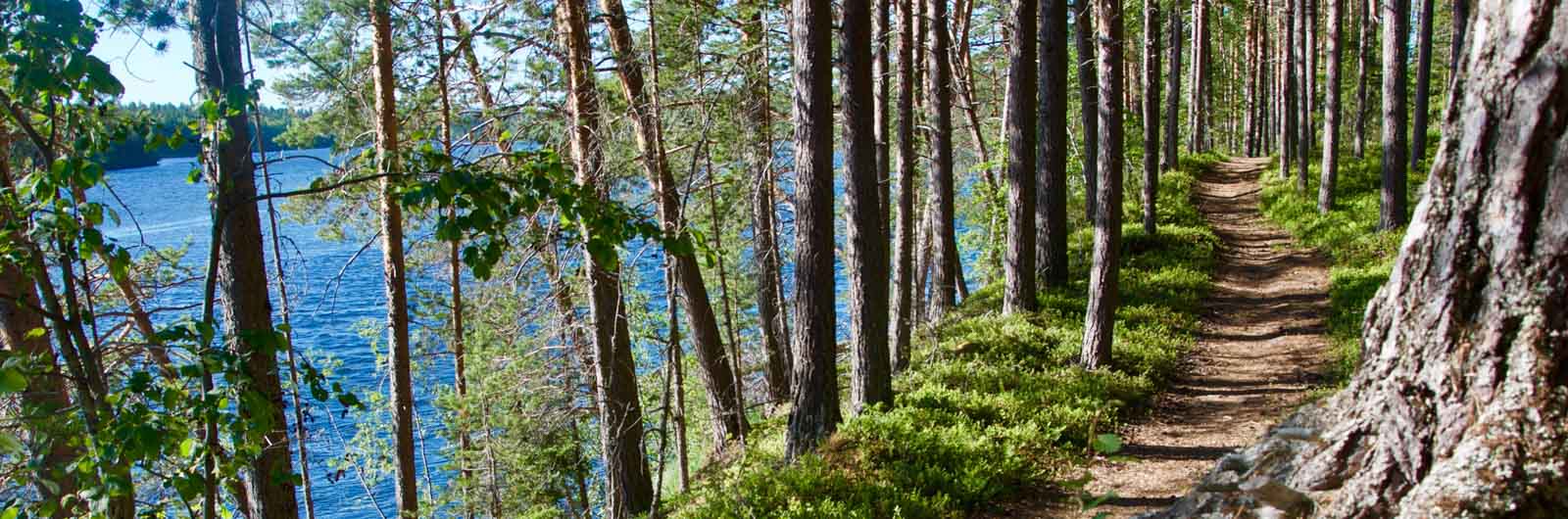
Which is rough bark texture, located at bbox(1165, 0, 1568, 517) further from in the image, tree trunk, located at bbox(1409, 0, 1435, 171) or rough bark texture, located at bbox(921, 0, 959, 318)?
tree trunk, located at bbox(1409, 0, 1435, 171)

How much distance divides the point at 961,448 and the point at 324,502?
21.3 metres

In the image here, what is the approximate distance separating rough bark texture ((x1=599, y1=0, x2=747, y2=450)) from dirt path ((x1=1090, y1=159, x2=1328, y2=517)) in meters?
4.59

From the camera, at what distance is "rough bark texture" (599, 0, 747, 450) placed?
10.6 m

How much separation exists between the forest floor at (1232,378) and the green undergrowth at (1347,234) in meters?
0.25

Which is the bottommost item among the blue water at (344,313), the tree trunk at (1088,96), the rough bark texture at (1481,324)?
the blue water at (344,313)

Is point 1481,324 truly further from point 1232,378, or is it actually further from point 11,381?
point 1232,378

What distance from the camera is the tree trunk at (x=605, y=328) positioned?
10.5 m

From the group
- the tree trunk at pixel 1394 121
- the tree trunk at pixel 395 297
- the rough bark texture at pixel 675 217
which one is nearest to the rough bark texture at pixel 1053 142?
the rough bark texture at pixel 675 217

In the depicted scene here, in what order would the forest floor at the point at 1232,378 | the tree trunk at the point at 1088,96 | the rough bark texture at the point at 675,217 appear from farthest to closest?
the tree trunk at the point at 1088,96
the rough bark texture at the point at 675,217
the forest floor at the point at 1232,378

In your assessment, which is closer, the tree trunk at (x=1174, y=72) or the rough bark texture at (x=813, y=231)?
the rough bark texture at (x=813, y=231)

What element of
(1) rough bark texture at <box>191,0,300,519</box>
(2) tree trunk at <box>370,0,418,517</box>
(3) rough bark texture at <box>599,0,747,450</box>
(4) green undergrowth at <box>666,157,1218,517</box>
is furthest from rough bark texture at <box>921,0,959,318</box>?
(1) rough bark texture at <box>191,0,300,519</box>

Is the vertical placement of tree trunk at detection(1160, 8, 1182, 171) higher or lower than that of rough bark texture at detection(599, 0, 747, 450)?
higher

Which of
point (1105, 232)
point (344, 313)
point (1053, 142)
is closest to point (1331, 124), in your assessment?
point (1053, 142)

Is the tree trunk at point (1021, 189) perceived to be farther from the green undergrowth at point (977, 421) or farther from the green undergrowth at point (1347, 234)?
the green undergrowth at point (1347, 234)
